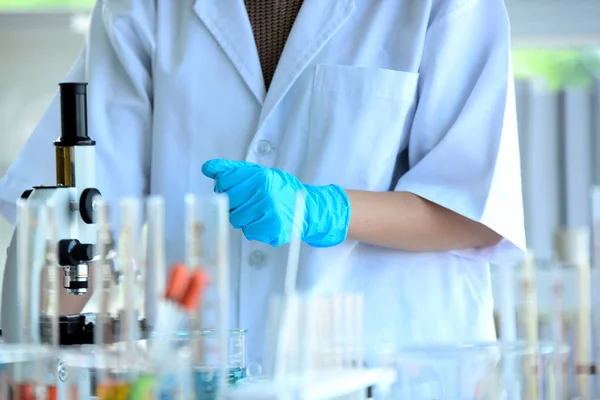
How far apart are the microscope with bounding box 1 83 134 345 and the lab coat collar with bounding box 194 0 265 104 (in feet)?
1.62

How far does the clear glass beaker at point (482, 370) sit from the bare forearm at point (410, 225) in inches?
23.6

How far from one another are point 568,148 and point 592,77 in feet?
1.18

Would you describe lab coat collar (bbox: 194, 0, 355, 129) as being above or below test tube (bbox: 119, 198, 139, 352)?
above

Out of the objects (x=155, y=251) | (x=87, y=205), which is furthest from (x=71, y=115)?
(x=155, y=251)

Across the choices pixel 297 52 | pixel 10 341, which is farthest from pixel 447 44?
pixel 10 341

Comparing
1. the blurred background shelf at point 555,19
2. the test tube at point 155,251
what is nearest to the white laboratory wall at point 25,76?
the blurred background shelf at point 555,19

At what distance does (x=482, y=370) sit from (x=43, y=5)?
3471 millimetres

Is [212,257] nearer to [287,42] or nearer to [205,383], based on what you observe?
[205,383]

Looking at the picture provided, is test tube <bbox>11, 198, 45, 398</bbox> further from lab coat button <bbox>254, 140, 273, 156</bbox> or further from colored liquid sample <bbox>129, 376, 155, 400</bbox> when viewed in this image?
lab coat button <bbox>254, 140, 273, 156</bbox>

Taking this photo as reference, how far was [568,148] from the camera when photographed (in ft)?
13.0

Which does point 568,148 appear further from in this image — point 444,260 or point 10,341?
point 10,341

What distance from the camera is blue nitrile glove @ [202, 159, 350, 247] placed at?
156 centimetres

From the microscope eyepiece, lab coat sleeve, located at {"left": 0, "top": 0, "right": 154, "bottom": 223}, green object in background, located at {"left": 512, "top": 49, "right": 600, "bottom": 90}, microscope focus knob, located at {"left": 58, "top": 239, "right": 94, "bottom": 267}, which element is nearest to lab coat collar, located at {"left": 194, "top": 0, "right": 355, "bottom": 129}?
lab coat sleeve, located at {"left": 0, "top": 0, "right": 154, "bottom": 223}

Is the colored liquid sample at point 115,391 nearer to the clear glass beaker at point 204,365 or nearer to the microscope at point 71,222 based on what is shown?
the clear glass beaker at point 204,365
